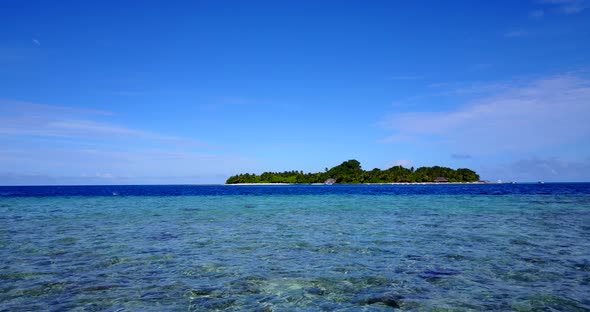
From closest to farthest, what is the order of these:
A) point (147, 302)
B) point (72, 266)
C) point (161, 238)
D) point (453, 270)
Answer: point (147, 302) < point (453, 270) < point (72, 266) < point (161, 238)

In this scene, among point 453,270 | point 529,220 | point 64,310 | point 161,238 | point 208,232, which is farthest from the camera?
point 529,220

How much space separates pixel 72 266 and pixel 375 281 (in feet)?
34.7

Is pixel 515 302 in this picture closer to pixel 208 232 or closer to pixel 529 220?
pixel 208 232

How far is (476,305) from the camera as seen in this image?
9.37m

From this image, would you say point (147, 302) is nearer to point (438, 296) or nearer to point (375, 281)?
point (375, 281)

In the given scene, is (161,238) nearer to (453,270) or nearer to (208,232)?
(208,232)

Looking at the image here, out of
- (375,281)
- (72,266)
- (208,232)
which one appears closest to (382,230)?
(208,232)

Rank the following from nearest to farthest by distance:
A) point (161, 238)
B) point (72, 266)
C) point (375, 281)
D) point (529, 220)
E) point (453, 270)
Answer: point (375, 281) → point (453, 270) → point (72, 266) → point (161, 238) → point (529, 220)

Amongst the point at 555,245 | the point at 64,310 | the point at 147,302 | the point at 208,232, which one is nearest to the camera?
the point at 64,310

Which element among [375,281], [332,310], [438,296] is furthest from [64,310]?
[438,296]

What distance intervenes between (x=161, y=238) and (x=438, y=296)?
1529 centimetres

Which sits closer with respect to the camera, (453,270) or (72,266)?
(453,270)

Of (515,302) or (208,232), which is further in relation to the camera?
(208,232)

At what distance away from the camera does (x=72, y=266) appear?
545 inches
